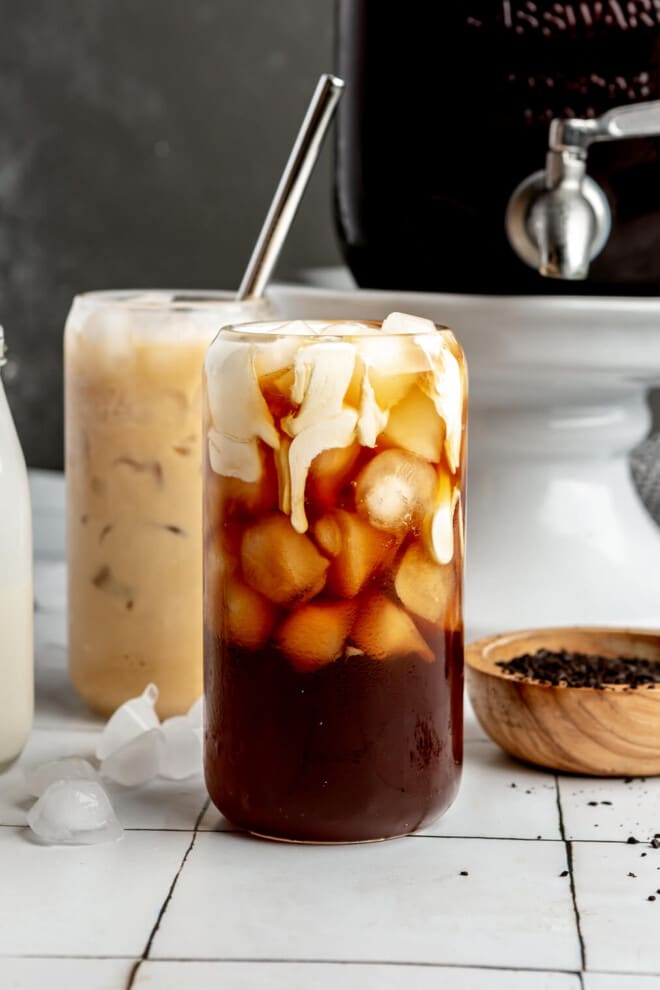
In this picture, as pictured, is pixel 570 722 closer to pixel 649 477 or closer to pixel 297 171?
pixel 297 171

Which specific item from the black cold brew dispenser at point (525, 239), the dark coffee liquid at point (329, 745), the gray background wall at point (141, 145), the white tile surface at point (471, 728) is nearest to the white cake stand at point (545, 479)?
the black cold brew dispenser at point (525, 239)

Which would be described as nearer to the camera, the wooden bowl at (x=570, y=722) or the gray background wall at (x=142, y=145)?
the wooden bowl at (x=570, y=722)

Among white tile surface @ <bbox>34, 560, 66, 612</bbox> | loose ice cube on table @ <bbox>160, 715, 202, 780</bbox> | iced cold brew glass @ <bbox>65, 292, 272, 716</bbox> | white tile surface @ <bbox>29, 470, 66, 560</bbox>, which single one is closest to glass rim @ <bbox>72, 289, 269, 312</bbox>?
iced cold brew glass @ <bbox>65, 292, 272, 716</bbox>

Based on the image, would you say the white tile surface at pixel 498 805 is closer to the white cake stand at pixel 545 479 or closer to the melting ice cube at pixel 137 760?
the melting ice cube at pixel 137 760

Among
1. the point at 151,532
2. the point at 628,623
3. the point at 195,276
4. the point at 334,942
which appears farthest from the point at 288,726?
the point at 195,276

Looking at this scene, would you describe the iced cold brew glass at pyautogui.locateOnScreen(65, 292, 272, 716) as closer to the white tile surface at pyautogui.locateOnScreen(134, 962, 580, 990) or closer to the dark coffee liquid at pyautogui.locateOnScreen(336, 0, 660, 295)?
the dark coffee liquid at pyautogui.locateOnScreen(336, 0, 660, 295)

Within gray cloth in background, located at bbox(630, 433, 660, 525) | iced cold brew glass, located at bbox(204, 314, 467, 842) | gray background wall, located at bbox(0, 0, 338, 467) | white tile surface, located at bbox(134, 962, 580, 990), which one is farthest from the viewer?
gray background wall, located at bbox(0, 0, 338, 467)

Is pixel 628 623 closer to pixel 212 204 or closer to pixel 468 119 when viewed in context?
pixel 468 119

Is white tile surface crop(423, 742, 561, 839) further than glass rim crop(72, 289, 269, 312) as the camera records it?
No
